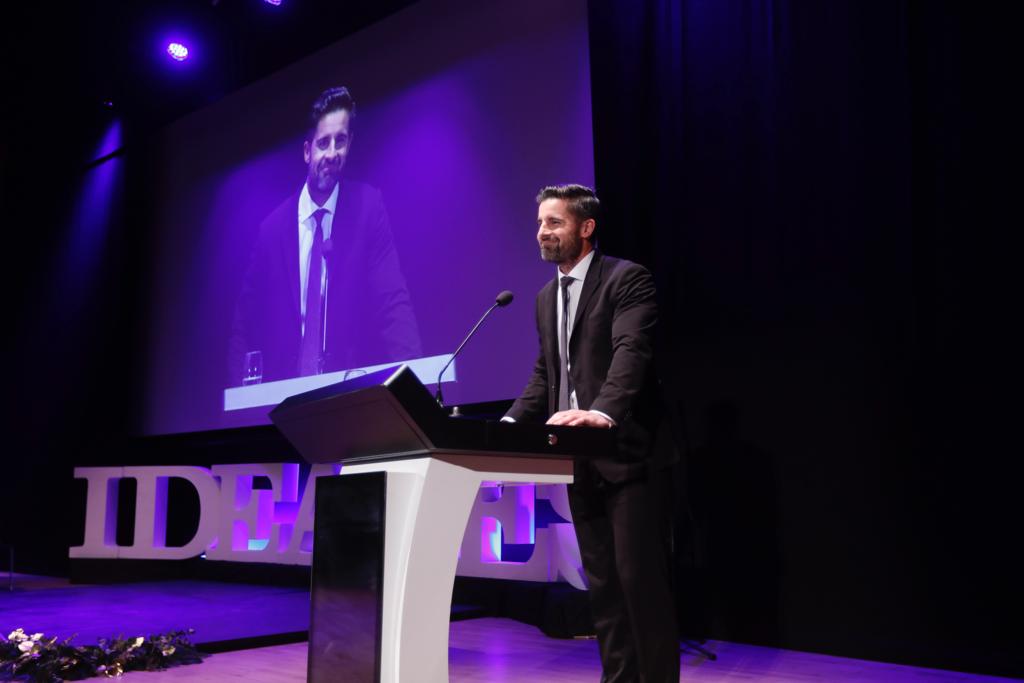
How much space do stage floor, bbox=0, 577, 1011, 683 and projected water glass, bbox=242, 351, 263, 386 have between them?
1551mm

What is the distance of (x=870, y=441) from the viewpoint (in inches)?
133

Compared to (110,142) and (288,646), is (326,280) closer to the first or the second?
(288,646)

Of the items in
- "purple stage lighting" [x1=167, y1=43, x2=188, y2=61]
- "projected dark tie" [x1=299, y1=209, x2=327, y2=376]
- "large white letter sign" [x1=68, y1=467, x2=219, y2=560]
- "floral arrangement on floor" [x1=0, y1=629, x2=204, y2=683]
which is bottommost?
"floral arrangement on floor" [x1=0, y1=629, x2=204, y2=683]

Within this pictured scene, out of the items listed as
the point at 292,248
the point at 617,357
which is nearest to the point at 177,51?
the point at 292,248

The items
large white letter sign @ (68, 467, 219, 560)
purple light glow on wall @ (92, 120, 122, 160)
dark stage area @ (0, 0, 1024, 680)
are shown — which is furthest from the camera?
purple light glow on wall @ (92, 120, 122, 160)

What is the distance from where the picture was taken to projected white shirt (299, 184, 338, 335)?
5.88 metres

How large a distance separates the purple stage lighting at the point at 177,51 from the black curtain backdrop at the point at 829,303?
3999mm

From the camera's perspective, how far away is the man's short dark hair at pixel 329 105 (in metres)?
6.02

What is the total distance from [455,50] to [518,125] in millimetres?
848

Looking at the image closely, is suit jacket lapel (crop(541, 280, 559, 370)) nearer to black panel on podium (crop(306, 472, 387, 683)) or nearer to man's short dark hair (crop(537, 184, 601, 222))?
man's short dark hair (crop(537, 184, 601, 222))

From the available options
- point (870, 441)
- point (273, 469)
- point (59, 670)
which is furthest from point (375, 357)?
point (870, 441)

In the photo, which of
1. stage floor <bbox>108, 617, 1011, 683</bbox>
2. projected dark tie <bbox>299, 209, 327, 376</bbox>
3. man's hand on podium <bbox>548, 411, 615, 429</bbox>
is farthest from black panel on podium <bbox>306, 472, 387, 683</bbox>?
projected dark tie <bbox>299, 209, 327, 376</bbox>

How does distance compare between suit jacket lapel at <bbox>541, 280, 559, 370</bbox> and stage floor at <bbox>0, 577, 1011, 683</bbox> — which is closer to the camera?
suit jacket lapel at <bbox>541, 280, 559, 370</bbox>

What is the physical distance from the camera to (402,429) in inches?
66.0
